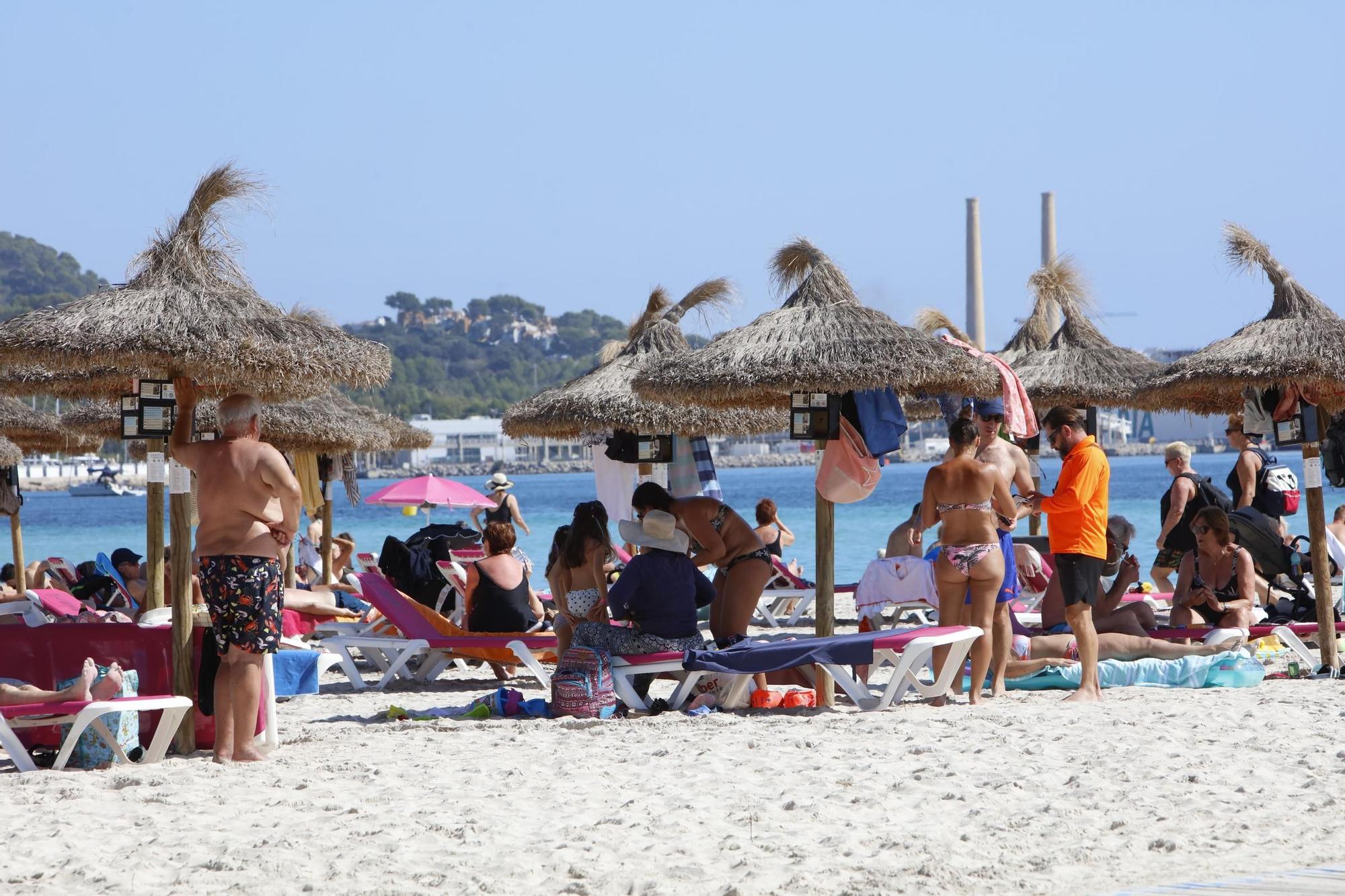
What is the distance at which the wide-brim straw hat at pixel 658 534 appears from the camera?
612 centimetres

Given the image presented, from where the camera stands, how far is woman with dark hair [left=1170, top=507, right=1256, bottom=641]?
23.6 feet

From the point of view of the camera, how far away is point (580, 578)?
21.7 feet

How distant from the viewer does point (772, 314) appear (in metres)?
7.13

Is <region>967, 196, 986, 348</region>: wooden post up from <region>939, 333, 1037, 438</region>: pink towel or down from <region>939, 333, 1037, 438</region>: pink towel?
up

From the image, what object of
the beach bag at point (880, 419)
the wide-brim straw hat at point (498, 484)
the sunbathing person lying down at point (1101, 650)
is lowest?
the sunbathing person lying down at point (1101, 650)

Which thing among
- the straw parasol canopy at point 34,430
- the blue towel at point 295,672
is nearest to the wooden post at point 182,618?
the blue towel at point 295,672

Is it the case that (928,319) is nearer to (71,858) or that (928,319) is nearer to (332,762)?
(332,762)

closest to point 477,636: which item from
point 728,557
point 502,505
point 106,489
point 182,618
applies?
point 728,557

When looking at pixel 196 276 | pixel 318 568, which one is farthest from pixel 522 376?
pixel 196 276

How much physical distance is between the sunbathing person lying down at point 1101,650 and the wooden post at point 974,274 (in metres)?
35.5

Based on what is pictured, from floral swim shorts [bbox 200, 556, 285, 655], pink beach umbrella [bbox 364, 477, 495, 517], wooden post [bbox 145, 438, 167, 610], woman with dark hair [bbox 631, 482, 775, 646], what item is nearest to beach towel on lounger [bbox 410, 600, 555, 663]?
woman with dark hair [bbox 631, 482, 775, 646]

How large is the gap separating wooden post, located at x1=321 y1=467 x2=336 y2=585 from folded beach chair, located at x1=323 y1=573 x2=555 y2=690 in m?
4.75

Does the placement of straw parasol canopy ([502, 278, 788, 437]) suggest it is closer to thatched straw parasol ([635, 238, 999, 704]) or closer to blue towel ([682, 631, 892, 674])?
thatched straw parasol ([635, 238, 999, 704])

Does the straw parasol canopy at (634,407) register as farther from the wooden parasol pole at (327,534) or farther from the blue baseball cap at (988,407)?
the wooden parasol pole at (327,534)
